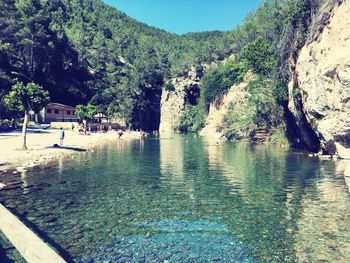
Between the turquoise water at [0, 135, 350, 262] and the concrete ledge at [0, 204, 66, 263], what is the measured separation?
87.6 inches

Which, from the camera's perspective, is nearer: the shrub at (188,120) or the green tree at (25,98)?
the green tree at (25,98)

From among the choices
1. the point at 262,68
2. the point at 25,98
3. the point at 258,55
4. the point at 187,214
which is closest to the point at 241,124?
the point at 262,68

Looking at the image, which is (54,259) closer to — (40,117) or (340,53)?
(340,53)

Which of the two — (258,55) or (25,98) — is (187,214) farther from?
(258,55)

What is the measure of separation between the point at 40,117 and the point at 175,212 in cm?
8350

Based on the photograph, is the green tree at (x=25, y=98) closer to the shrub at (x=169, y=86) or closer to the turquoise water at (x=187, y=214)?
the turquoise water at (x=187, y=214)

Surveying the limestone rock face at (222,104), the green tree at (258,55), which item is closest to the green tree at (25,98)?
the green tree at (258,55)

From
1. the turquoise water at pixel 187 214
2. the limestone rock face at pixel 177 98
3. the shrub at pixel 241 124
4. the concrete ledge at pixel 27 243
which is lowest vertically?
the turquoise water at pixel 187 214

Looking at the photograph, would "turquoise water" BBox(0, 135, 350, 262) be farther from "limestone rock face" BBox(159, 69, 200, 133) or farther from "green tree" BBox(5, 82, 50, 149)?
"limestone rock face" BBox(159, 69, 200, 133)

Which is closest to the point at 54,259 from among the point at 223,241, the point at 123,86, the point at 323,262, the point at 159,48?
the point at 223,241

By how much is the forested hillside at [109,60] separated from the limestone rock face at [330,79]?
13.1 m

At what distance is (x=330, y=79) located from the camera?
33156 millimetres

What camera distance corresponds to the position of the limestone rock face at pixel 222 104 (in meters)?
91.5

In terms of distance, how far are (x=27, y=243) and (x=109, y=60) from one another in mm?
148516
